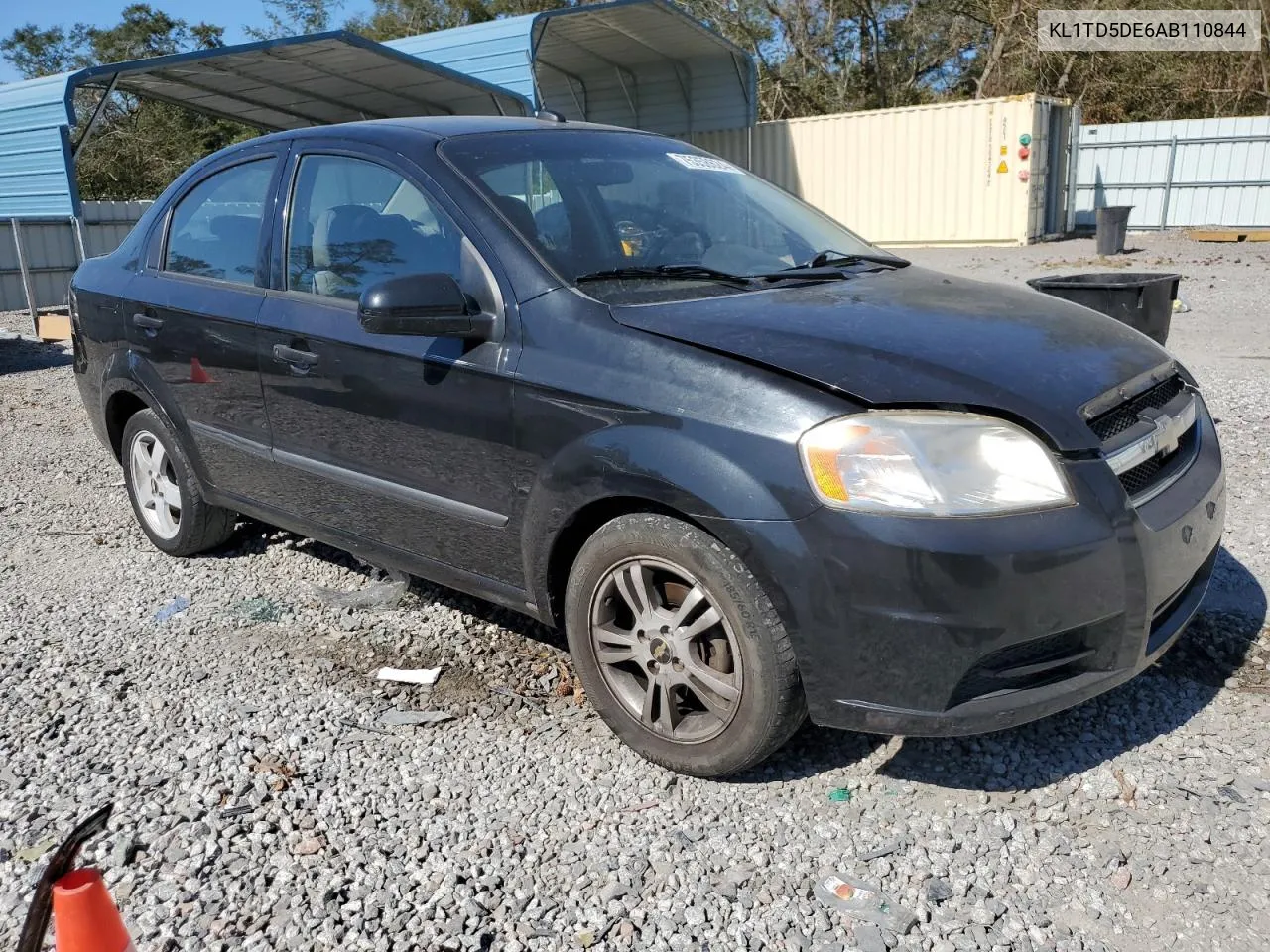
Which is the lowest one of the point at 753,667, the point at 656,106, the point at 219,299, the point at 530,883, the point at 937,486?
the point at 530,883

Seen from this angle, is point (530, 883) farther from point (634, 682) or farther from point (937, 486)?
point (937, 486)

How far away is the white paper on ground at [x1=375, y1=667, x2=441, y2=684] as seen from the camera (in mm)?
3568

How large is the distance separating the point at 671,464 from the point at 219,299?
234cm

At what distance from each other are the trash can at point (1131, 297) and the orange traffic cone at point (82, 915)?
447 centimetres

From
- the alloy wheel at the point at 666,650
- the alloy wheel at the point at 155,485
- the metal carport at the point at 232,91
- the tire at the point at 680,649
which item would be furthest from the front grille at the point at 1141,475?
the metal carport at the point at 232,91

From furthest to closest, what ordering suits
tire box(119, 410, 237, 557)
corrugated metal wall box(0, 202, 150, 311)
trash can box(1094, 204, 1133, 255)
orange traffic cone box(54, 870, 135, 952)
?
trash can box(1094, 204, 1133, 255)
corrugated metal wall box(0, 202, 150, 311)
tire box(119, 410, 237, 557)
orange traffic cone box(54, 870, 135, 952)

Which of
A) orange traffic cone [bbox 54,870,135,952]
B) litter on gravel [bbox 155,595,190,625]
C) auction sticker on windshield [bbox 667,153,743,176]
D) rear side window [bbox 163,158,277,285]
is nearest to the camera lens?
orange traffic cone [bbox 54,870,135,952]

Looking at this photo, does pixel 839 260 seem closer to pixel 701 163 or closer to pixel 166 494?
pixel 701 163

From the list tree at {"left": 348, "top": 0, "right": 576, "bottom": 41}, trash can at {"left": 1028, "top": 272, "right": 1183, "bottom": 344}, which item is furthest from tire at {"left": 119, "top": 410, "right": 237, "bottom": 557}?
tree at {"left": 348, "top": 0, "right": 576, "bottom": 41}

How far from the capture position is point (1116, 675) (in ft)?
8.61

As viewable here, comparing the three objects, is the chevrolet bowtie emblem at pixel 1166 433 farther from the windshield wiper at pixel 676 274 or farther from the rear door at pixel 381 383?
the rear door at pixel 381 383

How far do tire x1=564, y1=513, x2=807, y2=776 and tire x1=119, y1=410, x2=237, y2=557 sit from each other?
237 cm

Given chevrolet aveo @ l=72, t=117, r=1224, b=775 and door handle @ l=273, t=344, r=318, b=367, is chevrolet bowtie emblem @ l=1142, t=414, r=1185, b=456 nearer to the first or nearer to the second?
chevrolet aveo @ l=72, t=117, r=1224, b=775

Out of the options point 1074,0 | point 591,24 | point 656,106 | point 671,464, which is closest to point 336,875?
point 671,464
